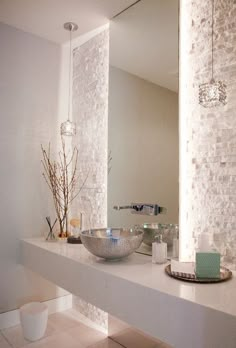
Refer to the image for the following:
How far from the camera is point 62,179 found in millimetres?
2834

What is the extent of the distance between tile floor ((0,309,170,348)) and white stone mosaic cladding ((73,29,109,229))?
0.88 meters

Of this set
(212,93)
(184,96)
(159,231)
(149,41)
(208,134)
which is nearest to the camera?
(212,93)

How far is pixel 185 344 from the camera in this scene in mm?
1183

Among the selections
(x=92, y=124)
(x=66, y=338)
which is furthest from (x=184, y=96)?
(x=66, y=338)

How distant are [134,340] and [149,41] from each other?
2267mm

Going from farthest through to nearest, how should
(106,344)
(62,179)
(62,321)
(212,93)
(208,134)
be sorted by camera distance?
(62,179), (62,321), (106,344), (208,134), (212,93)

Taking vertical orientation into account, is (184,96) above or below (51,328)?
above

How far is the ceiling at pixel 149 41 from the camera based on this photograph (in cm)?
197

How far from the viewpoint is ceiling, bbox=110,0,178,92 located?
6.46ft

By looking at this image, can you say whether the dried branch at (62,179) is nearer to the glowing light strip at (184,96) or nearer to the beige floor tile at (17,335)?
the beige floor tile at (17,335)

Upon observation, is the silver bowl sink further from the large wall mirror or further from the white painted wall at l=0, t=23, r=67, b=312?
the white painted wall at l=0, t=23, r=67, b=312

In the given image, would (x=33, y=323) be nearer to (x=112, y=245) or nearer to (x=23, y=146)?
(x=112, y=245)

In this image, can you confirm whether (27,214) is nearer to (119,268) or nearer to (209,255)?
(119,268)

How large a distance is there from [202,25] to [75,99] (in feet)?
4.90
